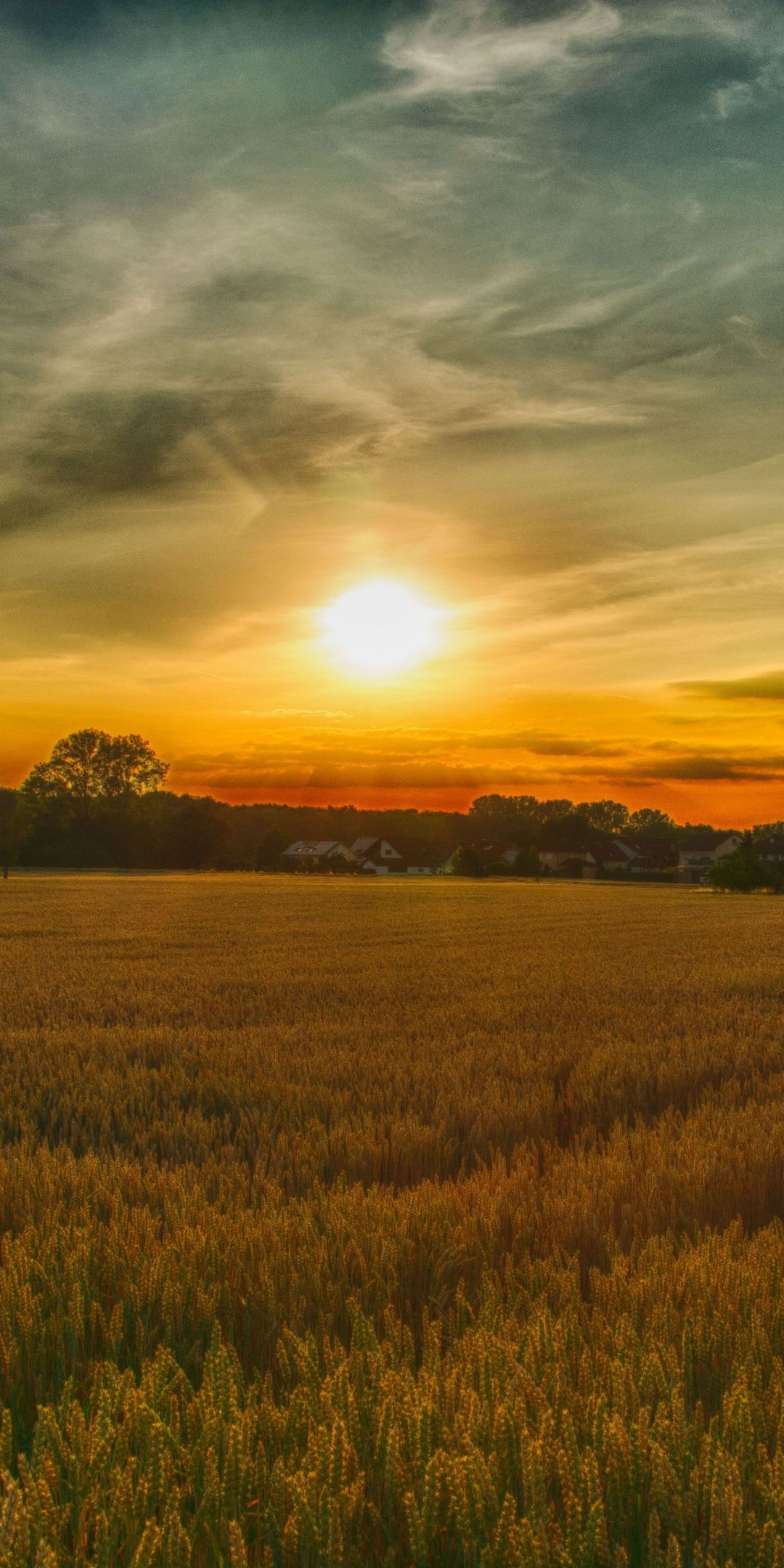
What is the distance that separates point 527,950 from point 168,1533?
1800 centimetres

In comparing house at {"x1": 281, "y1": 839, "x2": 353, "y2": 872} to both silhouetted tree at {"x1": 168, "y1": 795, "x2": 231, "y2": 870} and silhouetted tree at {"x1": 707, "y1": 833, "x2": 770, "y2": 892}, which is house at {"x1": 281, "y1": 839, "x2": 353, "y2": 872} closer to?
silhouetted tree at {"x1": 168, "y1": 795, "x2": 231, "y2": 870}

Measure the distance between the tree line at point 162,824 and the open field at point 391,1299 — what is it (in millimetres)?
71489

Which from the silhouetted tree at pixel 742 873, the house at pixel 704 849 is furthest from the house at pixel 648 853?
the silhouetted tree at pixel 742 873

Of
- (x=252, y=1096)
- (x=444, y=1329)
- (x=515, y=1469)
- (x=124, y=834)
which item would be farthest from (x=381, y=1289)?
(x=124, y=834)

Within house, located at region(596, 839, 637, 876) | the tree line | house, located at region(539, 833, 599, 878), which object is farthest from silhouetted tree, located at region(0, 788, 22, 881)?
house, located at region(596, 839, 637, 876)

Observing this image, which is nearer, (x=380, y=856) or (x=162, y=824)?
(x=162, y=824)

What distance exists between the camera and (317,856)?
140250 millimetres

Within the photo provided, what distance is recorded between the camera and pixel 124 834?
4063 inches

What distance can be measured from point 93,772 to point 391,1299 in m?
120

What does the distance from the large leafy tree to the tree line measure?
122 millimetres

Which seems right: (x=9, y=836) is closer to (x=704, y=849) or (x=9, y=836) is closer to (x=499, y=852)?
(x=499, y=852)

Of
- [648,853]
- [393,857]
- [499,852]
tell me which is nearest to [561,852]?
[499,852]

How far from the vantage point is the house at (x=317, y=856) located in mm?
105125

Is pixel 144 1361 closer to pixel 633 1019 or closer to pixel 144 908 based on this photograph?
pixel 633 1019
